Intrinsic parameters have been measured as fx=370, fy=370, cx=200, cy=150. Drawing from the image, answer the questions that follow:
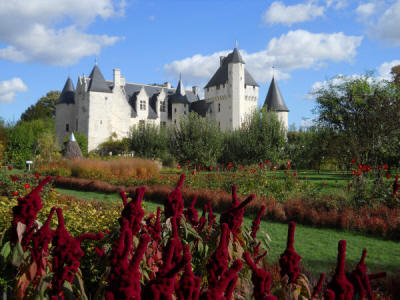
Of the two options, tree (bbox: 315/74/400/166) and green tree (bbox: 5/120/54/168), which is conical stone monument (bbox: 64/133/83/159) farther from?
tree (bbox: 315/74/400/166)

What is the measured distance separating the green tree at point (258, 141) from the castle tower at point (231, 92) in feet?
53.2

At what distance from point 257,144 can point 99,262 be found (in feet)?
75.9

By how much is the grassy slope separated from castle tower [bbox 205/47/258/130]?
35.8m

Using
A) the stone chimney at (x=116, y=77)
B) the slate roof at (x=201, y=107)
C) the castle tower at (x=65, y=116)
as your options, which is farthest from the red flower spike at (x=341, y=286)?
the castle tower at (x=65, y=116)

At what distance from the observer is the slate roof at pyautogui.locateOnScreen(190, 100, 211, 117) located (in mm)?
46838

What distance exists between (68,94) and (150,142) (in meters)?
18.7

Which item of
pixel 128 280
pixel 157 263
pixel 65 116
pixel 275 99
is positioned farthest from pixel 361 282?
pixel 65 116

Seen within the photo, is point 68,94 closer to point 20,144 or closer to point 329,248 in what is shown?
point 20,144

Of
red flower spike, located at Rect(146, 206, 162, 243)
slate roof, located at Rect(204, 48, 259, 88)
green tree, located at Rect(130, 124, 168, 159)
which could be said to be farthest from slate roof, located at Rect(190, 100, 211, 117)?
red flower spike, located at Rect(146, 206, 162, 243)

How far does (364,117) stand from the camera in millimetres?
17359


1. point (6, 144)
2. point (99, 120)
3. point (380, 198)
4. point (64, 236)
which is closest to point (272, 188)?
point (380, 198)

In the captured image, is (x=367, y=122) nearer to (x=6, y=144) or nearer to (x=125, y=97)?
(x=6, y=144)

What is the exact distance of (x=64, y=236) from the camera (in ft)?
5.75

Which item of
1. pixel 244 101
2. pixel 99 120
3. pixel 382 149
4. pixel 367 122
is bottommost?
pixel 382 149
